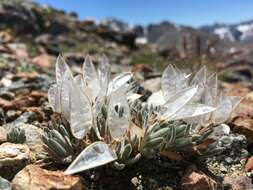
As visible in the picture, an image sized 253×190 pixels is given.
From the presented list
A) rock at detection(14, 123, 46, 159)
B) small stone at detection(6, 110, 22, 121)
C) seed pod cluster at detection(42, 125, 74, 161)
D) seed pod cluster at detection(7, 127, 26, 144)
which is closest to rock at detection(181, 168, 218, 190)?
seed pod cluster at detection(42, 125, 74, 161)

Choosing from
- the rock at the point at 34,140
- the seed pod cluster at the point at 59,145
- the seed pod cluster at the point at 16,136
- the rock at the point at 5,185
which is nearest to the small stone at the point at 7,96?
the rock at the point at 34,140

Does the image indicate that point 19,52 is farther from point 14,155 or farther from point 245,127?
point 14,155

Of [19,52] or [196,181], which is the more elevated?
[19,52]

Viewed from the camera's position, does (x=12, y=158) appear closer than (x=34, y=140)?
Yes

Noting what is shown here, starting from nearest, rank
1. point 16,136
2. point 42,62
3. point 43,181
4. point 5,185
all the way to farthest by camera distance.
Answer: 1. point 43,181
2. point 5,185
3. point 16,136
4. point 42,62

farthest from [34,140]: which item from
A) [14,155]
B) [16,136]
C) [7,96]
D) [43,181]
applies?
[7,96]

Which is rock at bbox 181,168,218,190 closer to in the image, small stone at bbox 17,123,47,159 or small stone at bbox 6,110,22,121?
small stone at bbox 17,123,47,159
